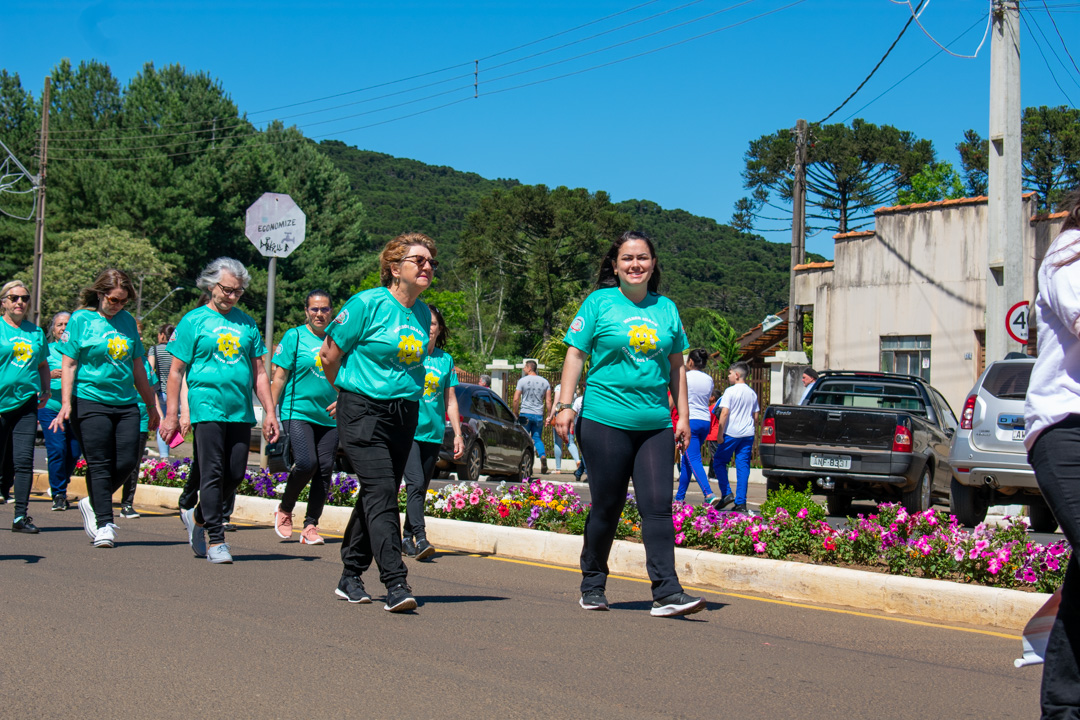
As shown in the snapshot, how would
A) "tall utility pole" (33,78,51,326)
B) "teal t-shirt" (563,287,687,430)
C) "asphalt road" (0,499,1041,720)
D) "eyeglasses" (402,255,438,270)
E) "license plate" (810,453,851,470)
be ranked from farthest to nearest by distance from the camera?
1. "tall utility pole" (33,78,51,326)
2. "license plate" (810,453,851,470)
3. "eyeglasses" (402,255,438,270)
4. "teal t-shirt" (563,287,687,430)
5. "asphalt road" (0,499,1041,720)

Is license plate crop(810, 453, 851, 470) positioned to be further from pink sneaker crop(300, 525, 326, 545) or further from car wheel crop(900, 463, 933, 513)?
pink sneaker crop(300, 525, 326, 545)

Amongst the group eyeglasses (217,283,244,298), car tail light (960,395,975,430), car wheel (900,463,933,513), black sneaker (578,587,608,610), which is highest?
eyeglasses (217,283,244,298)

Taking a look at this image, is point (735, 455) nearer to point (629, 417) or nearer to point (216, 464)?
point (216, 464)

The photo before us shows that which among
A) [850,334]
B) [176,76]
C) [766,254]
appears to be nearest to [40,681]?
[850,334]

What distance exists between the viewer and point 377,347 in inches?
228

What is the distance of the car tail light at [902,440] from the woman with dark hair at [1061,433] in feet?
29.4

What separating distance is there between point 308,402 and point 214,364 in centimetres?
94

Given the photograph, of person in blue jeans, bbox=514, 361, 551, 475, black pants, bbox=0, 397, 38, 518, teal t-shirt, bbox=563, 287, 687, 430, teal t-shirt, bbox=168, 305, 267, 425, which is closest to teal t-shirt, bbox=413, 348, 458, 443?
teal t-shirt, bbox=168, 305, 267, 425

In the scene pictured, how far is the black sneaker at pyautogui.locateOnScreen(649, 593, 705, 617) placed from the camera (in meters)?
5.74

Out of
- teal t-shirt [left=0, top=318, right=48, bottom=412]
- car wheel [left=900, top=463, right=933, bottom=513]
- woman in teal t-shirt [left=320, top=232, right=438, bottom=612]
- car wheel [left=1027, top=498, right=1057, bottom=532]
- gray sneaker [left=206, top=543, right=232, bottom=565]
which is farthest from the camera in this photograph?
car wheel [left=900, top=463, right=933, bottom=513]

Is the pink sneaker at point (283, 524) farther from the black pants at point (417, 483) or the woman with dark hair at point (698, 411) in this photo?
the woman with dark hair at point (698, 411)

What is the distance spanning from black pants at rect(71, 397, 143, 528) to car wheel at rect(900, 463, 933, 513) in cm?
817

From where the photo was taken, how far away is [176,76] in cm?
6444

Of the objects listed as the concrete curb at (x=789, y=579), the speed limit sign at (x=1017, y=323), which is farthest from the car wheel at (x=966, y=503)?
the concrete curb at (x=789, y=579)
